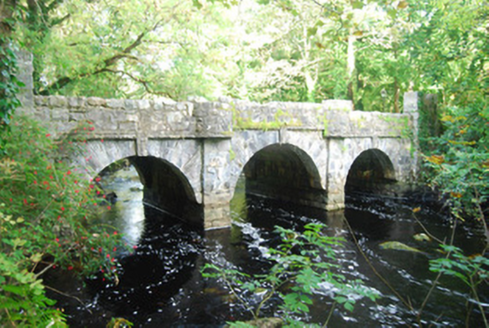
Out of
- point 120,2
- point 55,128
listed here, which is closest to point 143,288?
point 55,128

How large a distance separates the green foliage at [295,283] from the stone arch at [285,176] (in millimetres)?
3184

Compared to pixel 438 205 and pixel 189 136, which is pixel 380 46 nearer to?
pixel 438 205

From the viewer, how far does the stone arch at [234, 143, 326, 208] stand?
10.4 m

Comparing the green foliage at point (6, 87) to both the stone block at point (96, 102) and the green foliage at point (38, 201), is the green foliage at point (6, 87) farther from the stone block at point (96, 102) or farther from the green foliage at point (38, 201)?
the stone block at point (96, 102)

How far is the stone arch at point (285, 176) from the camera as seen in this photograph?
1038 centimetres

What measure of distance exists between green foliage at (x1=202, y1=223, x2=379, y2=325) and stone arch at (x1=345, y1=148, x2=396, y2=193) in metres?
6.11

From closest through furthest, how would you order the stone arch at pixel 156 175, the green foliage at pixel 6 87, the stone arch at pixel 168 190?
the green foliage at pixel 6 87 → the stone arch at pixel 156 175 → the stone arch at pixel 168 190

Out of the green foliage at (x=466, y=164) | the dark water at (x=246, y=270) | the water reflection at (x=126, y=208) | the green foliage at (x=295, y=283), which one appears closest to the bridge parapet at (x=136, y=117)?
the water reflection at (x=126, y=208)

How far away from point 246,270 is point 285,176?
5.84 m

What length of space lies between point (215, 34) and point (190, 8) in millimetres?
1642

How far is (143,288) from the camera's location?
19.0ft

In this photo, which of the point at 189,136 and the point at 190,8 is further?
the point at 190,8

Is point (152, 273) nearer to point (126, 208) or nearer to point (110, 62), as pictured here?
point (126, 208)

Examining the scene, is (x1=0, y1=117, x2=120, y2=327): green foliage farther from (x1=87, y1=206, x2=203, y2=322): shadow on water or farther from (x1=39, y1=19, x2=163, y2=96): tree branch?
(x1=39, y1=19, x2=163, y2=96): tree branch
